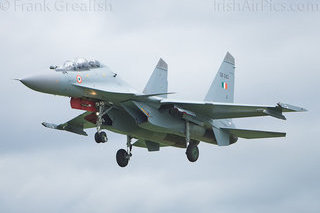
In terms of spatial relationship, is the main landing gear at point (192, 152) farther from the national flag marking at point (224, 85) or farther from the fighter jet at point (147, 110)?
the national flag marking at point (224, 85)

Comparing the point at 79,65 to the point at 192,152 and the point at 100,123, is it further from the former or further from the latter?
the point at 192,152

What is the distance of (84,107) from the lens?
94.5 feet

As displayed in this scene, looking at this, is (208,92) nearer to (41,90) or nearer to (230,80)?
(230,80)

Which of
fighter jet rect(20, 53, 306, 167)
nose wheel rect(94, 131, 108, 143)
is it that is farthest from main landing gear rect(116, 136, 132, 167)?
nose wheel rect(94, 131, 108, 143)

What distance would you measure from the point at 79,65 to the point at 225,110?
6.40 m

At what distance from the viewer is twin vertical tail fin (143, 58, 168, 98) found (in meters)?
31.5

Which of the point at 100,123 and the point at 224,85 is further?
the point at 224,85

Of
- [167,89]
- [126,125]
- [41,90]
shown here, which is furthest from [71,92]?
[167,89]

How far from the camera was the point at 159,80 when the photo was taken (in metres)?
32.0

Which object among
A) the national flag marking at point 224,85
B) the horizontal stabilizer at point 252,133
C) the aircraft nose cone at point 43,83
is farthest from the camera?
the national flag marking at point 224,85

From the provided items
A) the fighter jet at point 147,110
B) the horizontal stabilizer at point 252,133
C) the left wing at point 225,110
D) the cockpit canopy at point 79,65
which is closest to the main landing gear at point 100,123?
the fighter jet at point 147,110

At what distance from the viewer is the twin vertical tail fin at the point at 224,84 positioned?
111ft

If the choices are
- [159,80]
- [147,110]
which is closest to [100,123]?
[147,110]

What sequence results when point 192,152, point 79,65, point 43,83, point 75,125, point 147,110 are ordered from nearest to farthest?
point 43,83 < point 79,65 < point 147,110 < point 192,152 < point 75,125
